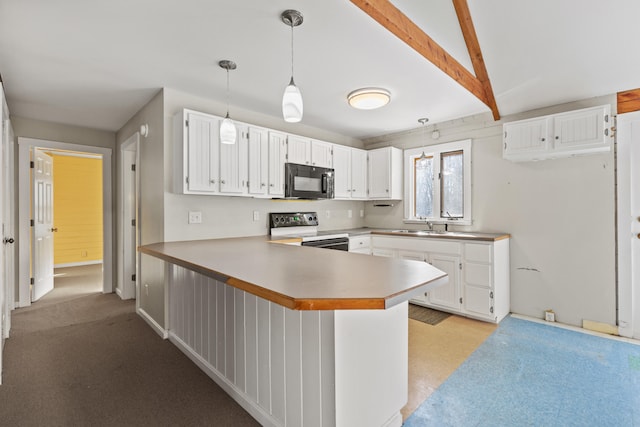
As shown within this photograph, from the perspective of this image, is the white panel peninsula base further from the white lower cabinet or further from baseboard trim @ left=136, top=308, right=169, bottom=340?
the white lower cabinet

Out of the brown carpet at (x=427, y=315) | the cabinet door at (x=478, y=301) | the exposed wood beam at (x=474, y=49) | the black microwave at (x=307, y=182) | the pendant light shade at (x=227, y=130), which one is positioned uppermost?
the exposed wood beam at (x=474, y=49)

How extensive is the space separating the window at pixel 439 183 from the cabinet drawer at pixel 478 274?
2.65 ft

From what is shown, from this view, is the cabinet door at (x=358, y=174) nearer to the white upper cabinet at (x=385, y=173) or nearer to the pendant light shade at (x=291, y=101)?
the white upper cabinet at (x=385, y=173)

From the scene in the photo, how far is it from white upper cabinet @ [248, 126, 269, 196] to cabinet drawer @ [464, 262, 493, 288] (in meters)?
2.39

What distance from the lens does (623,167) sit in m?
2.86

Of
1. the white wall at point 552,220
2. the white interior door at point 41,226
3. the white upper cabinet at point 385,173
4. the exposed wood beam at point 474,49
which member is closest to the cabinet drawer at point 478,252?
the white wall at point 552,220

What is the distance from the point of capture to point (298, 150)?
3.70m

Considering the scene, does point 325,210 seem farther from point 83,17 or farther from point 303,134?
point 83,17

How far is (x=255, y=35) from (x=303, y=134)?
2189 millimetres

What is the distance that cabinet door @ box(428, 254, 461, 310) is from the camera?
3.40 m

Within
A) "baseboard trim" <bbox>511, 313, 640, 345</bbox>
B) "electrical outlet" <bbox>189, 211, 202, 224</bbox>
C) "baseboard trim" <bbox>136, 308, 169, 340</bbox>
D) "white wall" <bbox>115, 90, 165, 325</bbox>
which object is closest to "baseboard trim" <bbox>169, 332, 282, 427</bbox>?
"baseboard trim" <bbox>136, 308, 169, 340</bbox>

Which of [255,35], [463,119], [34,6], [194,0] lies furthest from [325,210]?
[34,6]

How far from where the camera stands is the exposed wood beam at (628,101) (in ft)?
9.28

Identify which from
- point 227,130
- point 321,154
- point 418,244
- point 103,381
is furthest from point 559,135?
point 103,381
